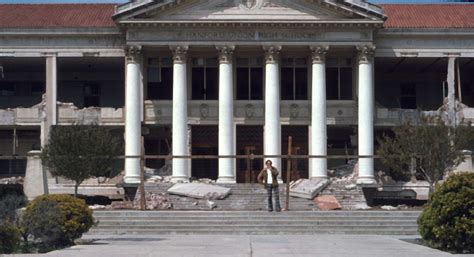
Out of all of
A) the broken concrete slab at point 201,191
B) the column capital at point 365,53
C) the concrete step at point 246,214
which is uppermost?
the column capital at point 365,53

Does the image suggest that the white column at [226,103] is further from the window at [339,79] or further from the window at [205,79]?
the window at [339,79]

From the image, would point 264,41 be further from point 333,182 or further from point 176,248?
point 176,248

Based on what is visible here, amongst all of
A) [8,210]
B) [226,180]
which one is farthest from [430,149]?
[8,210]

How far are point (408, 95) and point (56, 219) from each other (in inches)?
A: 1507

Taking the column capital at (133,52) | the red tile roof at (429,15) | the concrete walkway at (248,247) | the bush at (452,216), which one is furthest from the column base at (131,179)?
the bush at (452,216)

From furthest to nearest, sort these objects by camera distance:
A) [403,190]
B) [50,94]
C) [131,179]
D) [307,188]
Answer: [50,94]
[403,190]
[131,179]
[307,188]

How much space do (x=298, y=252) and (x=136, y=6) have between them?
30729 mm

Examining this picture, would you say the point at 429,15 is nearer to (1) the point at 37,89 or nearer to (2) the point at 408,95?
(2) the point at 408,95

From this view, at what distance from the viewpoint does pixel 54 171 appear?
42125 mm

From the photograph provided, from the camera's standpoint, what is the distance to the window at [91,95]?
193ft

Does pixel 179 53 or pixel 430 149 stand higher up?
pixel 179 53

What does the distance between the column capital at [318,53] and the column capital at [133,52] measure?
29.2ft

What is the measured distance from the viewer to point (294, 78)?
54562 mm

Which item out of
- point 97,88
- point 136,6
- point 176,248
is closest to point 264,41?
point 136,6
